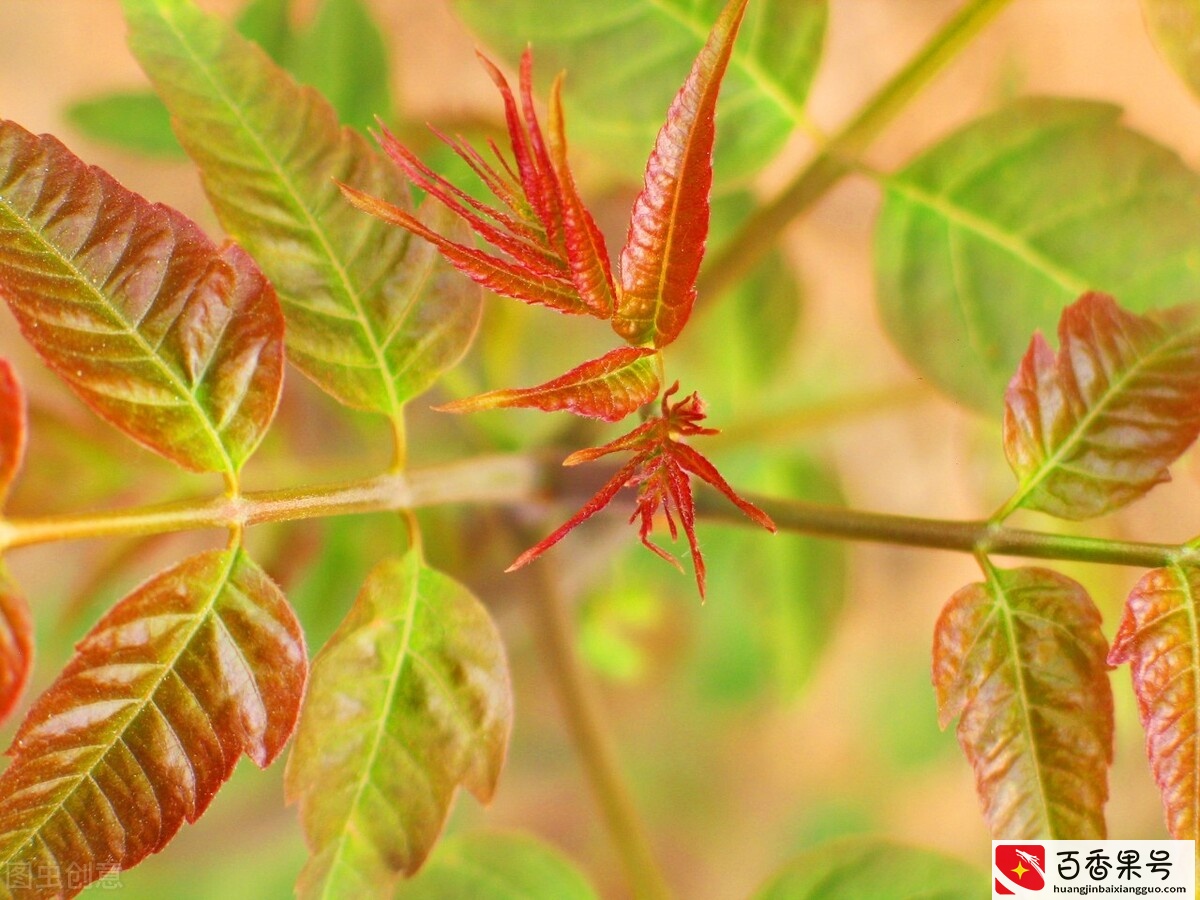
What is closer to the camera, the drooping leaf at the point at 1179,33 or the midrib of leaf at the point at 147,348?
the midrib of leaf at the point at 147,348

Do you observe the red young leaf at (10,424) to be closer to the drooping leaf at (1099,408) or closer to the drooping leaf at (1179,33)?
the drooping leaf at (1099,408)

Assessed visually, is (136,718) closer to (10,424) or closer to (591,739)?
(10,424)

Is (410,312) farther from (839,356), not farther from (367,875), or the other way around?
(839,356)

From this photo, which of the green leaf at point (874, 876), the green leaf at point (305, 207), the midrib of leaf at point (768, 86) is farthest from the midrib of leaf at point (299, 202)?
the green leaf at point (874, 876)

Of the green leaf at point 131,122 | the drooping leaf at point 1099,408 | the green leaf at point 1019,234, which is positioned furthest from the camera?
the green leaf at point 131,122

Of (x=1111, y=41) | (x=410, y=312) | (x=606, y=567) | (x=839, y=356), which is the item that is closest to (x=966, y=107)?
(x=1111, y=41)

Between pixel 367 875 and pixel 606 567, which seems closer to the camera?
pixel 367 875
